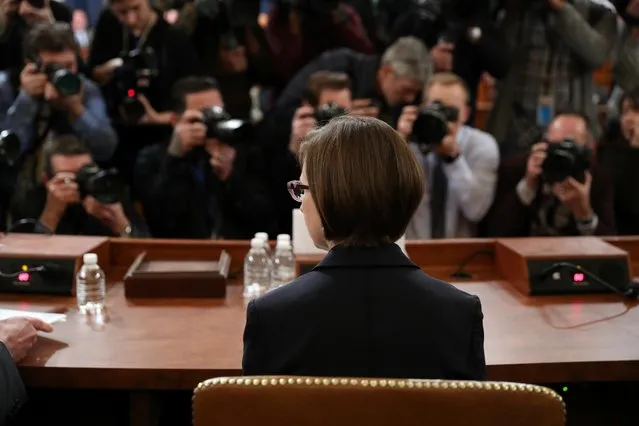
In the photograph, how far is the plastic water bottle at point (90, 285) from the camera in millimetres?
1922

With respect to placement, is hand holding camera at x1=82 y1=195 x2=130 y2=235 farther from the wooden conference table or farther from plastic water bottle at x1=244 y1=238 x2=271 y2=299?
plastic water bottle at x1=244 y1=238 x2=271 y2=299

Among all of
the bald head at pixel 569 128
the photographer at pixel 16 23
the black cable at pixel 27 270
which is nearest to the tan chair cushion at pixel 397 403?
the black cable at pixel 27 270

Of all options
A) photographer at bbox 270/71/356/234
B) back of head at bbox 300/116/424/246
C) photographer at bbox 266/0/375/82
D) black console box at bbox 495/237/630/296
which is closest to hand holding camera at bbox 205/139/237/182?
photographer at bbox 270/71/356/234

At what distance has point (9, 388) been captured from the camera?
4.76 feet

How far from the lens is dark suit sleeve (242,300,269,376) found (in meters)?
1.18

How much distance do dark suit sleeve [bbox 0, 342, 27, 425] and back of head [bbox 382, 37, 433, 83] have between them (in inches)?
73.7

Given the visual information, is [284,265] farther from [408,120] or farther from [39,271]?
[408,120]

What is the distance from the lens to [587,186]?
272cm

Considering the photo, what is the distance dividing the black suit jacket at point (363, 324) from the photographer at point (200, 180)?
5.29 feet

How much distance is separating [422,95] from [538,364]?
168 centimetres

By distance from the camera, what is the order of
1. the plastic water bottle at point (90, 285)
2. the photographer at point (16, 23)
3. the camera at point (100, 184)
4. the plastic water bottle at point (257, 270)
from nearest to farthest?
the plastic water bottle at point (90, 285) < the plastic water bottle at point (257, 270) < the camera at point (100, 184) < the photographer at point (16, 23)

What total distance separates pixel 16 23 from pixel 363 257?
2.36 m

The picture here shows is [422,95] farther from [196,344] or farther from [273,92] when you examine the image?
[196,344]

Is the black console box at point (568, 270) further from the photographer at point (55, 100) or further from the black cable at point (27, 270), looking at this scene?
the photographer at point (55, 100)
